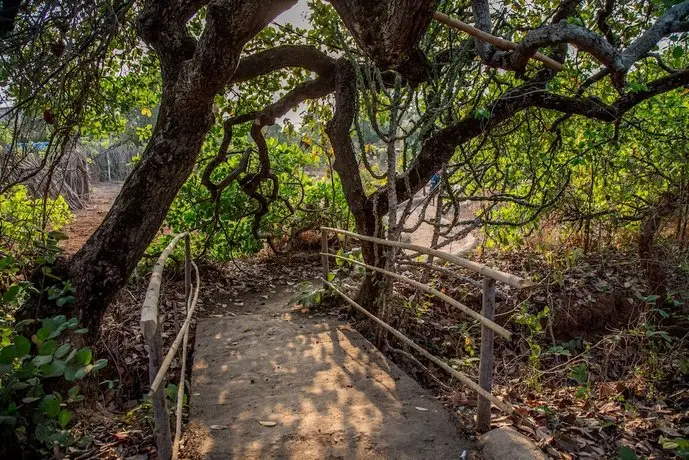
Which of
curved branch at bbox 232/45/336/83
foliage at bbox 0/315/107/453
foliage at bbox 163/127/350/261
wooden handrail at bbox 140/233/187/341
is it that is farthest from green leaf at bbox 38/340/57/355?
foliage at bbox 163/127/350/261

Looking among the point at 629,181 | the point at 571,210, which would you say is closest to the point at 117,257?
the point at 571,210

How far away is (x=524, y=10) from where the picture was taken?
5.63 m

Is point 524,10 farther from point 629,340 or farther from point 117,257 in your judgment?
point 117,257

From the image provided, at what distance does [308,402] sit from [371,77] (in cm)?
326

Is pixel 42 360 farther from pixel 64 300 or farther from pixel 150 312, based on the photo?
pixel 64 300

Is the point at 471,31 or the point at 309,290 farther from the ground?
the point at 471,31

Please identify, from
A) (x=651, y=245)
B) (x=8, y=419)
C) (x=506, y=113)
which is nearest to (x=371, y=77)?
(x=506, y=113)

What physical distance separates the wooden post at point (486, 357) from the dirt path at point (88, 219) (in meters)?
5.31

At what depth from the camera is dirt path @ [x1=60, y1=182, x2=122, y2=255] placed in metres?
9.26

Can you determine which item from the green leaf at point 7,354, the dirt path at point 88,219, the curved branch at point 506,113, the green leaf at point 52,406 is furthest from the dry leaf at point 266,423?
the dirt path at point 88,219

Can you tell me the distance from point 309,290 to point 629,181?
5447mm

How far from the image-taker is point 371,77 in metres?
4.71

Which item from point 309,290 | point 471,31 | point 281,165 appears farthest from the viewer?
point 281,165

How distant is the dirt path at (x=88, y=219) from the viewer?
364 inches
